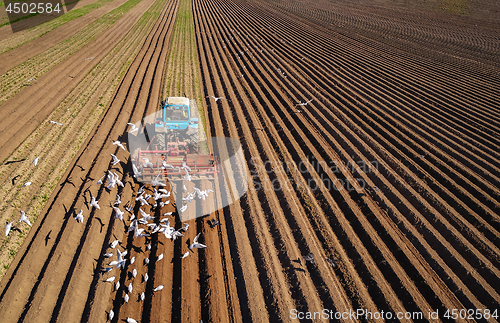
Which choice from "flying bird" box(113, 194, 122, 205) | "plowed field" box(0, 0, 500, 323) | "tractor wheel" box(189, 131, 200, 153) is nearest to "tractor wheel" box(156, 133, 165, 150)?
"tractor wheel" box(189, 131, 200, 153)

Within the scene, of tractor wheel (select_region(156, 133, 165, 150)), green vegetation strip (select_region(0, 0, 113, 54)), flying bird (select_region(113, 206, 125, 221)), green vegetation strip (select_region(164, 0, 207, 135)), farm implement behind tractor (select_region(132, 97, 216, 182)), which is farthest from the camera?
green vegetation strip (select_region(0, 0, 113, 54))

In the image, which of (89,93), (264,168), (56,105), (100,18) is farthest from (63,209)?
(100,18)

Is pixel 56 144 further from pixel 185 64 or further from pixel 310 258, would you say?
pixel 185 64

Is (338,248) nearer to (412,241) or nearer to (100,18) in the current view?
(412,241)

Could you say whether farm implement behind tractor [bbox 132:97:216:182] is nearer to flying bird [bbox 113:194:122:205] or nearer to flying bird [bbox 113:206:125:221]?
flying bird [bbox 113:194:122:205]

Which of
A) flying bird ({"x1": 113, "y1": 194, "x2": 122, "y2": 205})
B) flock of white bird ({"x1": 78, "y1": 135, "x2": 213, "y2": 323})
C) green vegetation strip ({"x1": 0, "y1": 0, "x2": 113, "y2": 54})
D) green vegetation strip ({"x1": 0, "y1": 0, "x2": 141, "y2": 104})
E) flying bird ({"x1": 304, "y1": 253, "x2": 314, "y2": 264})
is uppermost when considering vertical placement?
green vegetation strip ({"x1": 0, "y1": 0, "x2": 113, "y2": 54})

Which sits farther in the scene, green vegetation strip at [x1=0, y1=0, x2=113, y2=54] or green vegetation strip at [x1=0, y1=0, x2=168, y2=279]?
green vegetation strip at [x1=0, y1=0, x2=113, y2=54]

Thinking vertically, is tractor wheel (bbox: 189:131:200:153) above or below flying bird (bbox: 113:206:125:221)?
above
